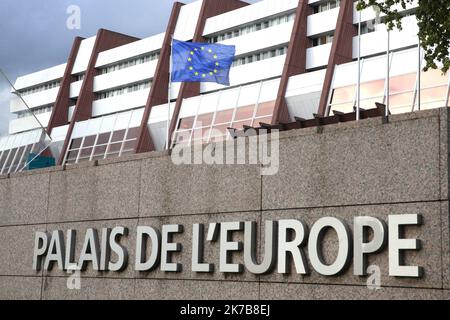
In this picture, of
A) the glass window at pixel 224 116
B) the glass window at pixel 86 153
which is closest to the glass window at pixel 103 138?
the glass window at pixel 86 153

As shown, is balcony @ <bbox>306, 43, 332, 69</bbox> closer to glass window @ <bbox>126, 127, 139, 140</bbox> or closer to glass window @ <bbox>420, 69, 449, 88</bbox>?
glass window @ <bbox>420, 69, 449, 88</bbox>

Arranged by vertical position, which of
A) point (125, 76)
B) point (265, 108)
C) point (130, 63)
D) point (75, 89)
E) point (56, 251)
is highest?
point (130, 63)

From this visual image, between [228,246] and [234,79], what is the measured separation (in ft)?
129

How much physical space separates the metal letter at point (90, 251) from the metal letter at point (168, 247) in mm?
2020

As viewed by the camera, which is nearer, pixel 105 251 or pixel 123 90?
pixel 105 251

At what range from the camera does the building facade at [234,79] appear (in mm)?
38781

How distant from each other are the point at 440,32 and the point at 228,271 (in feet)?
25.3

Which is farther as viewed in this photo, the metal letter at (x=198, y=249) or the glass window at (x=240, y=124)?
the glass window at (x=240, y=124)

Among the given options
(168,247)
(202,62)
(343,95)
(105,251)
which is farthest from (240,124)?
(168,247)

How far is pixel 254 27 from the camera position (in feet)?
175

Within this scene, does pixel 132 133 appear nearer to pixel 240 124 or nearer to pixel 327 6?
pixel 240 124

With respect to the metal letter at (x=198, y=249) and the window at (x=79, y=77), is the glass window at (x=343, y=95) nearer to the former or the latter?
the metal letter at (x=198, y=249)

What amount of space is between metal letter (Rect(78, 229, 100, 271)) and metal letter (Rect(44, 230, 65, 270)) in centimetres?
72
